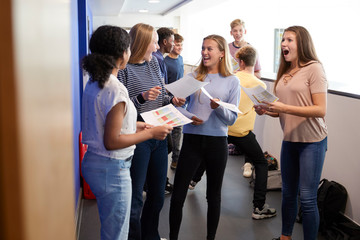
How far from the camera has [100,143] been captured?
1.62 metres

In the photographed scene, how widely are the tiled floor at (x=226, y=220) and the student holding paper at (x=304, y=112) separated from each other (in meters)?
0.72

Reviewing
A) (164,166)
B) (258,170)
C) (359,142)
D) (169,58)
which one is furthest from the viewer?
(169,58)

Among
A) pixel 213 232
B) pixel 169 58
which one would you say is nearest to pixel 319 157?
pixel 213 232

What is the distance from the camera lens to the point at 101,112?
1590 millimetres

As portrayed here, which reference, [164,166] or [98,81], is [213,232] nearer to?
[164,166]

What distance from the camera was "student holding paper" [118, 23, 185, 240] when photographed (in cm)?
217

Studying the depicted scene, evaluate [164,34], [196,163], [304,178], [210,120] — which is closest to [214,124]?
[210,120]

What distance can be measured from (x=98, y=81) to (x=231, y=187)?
294 centimetres

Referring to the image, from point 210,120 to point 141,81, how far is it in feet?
1.80

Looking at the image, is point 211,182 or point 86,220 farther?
point 86,220

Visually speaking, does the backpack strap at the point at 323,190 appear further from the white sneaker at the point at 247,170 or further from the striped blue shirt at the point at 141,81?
the striped blue shirt at the point at 141,81

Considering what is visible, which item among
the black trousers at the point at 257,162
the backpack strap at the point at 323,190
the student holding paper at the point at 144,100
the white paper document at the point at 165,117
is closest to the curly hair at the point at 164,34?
the black trousers at the point at 257,162

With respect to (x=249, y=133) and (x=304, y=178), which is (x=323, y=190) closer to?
(x=249, y=133)

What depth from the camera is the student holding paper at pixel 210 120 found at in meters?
2.43
